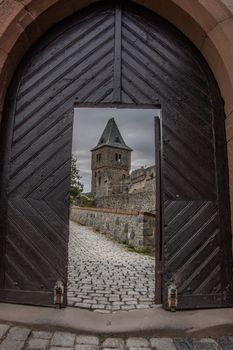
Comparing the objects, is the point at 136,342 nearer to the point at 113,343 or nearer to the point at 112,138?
the point at 113,343

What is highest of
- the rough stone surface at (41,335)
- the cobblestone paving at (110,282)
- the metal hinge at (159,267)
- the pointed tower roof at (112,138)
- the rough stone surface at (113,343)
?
the pointed tower roof at (112,138)

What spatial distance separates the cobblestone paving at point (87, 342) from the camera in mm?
2072

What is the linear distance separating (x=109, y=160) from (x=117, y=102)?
155ft

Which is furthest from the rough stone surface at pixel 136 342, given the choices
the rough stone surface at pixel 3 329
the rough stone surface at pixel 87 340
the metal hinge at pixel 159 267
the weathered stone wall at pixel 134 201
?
the weathered stone wall at pixel 134 201

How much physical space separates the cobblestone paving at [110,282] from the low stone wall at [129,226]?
1.20m

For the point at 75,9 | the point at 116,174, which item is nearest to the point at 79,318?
the point at 75,9

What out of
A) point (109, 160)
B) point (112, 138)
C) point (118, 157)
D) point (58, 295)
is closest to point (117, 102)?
point (58, 295)

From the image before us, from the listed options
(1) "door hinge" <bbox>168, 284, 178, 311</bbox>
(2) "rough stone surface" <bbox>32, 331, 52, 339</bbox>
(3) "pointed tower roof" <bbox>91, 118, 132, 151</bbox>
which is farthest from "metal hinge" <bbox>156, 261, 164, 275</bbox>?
(3) "pointed tower roof" <bbox>91, 118, 132, 151</bbox>

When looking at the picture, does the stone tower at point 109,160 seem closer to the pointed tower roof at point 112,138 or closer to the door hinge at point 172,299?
the pointed tower roof at point 112,138

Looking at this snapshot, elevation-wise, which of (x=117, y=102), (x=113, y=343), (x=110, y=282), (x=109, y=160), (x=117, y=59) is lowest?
(x=110, y=282)

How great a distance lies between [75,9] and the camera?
309cm

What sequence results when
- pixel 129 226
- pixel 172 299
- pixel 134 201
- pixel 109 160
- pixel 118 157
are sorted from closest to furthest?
pixel 172 299 → pixel 129 226 → pixel 134 201 → pixel 109 160 → pixel 118 157

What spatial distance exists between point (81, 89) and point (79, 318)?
2.27m

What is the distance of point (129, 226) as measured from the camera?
9.86 metres
